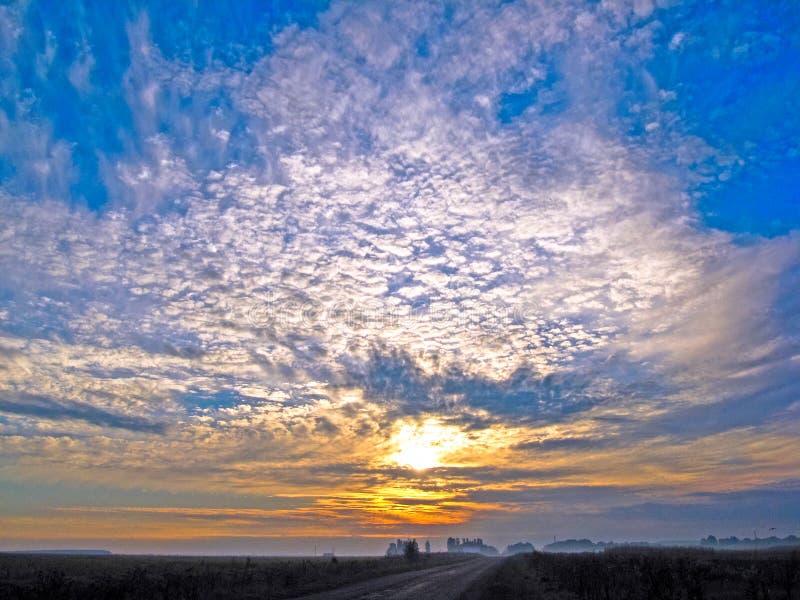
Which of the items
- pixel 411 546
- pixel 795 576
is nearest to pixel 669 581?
pixel 795 576

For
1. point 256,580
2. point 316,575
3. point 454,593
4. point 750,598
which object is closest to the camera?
point 750,598

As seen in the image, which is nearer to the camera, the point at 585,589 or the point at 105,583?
the point at 105,583

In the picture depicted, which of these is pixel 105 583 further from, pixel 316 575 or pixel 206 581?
pixel 316 575

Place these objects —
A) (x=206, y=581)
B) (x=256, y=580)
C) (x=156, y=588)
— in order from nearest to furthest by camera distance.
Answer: (x=156, y=588), (x=206, y=581), (x=256, y=580)

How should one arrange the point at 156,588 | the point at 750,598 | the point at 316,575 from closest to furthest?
the point at 750,598 → the point at 156,588 → the point at 316,575

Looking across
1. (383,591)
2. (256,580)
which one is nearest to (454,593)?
(383,591)

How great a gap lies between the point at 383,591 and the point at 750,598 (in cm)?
1877

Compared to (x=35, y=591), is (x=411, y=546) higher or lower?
lower

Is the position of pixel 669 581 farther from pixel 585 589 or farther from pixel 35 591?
pixel 35 591

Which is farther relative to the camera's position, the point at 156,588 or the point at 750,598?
the point at 156,588

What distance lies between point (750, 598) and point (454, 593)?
14.7m

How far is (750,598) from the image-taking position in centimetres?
2345

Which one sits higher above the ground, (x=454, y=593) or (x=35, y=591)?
(x=35, y=591)

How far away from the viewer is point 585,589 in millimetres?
31141
